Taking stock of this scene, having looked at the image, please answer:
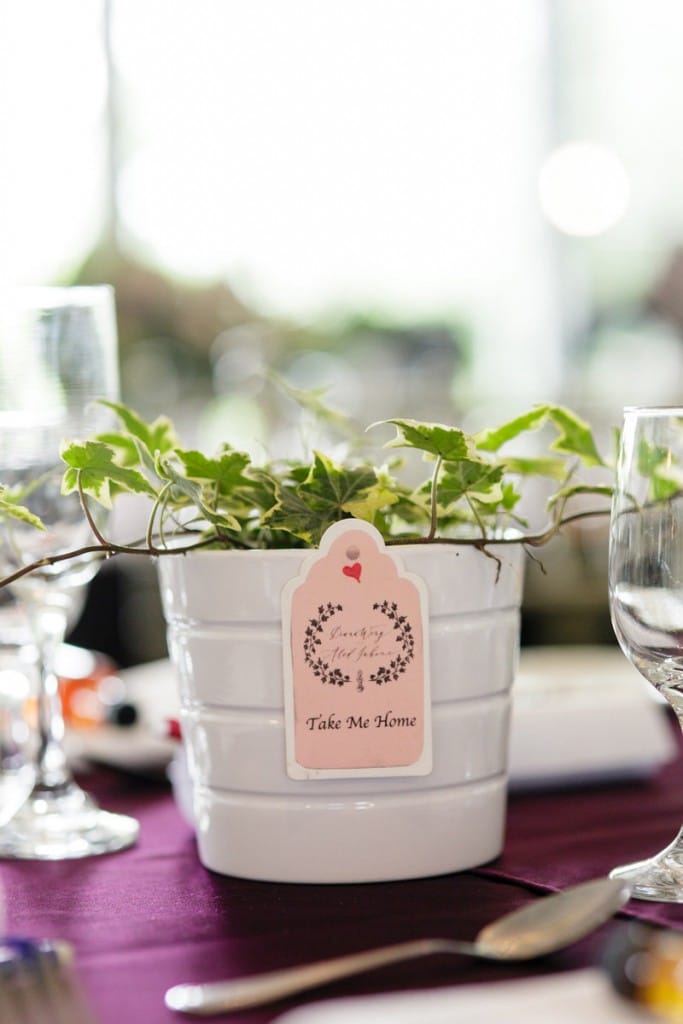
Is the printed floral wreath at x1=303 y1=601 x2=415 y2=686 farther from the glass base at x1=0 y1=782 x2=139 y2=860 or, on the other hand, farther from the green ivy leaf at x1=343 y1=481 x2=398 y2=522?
the glass base at x1=0 y1=782 x2=139 y2=860

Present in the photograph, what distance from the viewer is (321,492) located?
67 centimetres

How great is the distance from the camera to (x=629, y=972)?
1.46 ft

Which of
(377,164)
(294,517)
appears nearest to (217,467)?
(294,517)

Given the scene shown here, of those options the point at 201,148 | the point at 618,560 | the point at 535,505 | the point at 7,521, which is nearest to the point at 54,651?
the point at 7,521

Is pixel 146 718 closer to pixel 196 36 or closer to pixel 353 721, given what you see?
pixel 353 721

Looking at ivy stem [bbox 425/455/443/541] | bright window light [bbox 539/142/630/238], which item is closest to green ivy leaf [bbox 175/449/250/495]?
ivy stem [bbox 425/455/443/541]

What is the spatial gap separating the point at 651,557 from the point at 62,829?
0.41 meters

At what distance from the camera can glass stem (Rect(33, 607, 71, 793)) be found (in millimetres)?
824

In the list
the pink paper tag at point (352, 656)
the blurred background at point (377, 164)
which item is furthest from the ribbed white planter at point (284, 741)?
the blurred background at point (377, 164)

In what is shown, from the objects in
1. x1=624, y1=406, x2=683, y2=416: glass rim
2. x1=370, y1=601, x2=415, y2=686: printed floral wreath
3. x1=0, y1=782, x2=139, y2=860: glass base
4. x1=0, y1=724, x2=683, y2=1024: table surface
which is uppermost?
x1=624, y1=406, x2=683, y2=416: glass rim

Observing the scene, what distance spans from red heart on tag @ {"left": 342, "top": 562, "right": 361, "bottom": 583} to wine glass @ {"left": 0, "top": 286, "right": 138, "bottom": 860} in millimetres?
194

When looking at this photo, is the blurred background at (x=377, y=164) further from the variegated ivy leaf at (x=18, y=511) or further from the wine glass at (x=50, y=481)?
the variegated ivy leaf at (x=18, y=511)

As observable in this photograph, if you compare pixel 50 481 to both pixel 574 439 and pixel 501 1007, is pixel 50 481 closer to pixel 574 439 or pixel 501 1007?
pixel 574 439

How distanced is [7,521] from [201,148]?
4.82 metres
